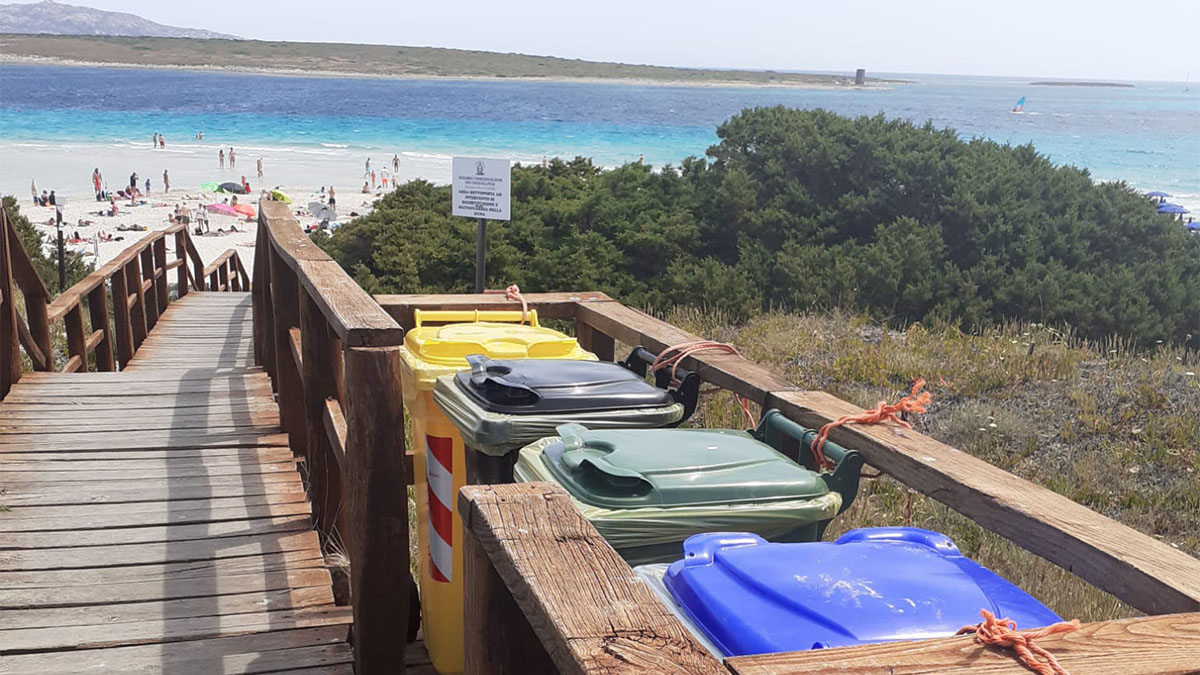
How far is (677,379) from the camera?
2.99 metres

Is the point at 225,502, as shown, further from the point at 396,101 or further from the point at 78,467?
the point at 396,101

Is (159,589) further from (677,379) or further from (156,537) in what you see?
(677,379)

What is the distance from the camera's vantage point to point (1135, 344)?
9.83m

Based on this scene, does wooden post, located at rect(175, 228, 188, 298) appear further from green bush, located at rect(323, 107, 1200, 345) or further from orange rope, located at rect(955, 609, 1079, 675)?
orange rope, located at rect(955, 609, 1079, 675)

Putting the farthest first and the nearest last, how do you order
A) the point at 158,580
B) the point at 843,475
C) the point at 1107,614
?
the point at 1107,614 < the point at 158,580 < the point at 843,475

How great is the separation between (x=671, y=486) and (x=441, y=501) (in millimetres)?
841

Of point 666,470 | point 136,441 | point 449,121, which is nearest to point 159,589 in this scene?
point 136,441

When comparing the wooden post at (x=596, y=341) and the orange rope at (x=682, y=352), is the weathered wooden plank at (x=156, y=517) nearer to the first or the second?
the wooden post at (x=596, y=341)

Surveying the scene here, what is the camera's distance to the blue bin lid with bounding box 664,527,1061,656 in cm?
120

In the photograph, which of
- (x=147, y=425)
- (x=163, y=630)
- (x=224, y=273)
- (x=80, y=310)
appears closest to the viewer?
(x=163, y=630)

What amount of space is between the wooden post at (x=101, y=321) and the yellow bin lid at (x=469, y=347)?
456 cm

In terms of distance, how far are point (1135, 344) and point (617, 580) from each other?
10.2m

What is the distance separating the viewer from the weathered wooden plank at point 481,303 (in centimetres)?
346

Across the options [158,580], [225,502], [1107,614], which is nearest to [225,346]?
[225,502]
